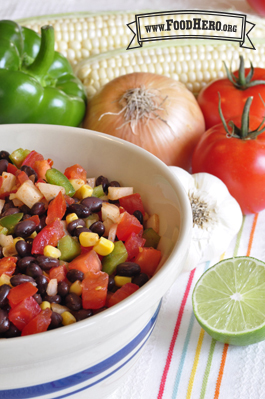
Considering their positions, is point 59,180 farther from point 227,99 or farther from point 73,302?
point 227,99

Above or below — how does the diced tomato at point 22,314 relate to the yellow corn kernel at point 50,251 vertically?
below

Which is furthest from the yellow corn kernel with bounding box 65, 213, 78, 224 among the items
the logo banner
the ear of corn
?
the logo banner

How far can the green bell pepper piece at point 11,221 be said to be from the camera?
5.20 feet

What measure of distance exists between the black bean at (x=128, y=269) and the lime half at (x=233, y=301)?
43 centimetres

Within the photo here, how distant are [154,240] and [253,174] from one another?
100 centimetres

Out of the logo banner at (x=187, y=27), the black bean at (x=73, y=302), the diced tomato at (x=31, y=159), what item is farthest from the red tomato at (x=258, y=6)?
the black bean at (x=73, y=302)

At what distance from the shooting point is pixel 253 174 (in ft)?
7.77

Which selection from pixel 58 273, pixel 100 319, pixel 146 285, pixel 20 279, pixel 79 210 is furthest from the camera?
pixel 79 210

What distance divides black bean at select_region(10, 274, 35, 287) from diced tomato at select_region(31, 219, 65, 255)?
6.2 inches

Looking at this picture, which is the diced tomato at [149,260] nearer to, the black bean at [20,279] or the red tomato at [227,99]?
the black bean at [20,279]

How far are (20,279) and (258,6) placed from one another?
4.05 metres

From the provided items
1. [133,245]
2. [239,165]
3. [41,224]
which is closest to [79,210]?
[41,224]

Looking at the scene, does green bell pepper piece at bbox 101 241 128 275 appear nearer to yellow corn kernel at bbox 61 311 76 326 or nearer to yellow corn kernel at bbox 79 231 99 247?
yellow corn kernel at bbox 79 231 99 247

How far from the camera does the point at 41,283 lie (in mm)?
1354
